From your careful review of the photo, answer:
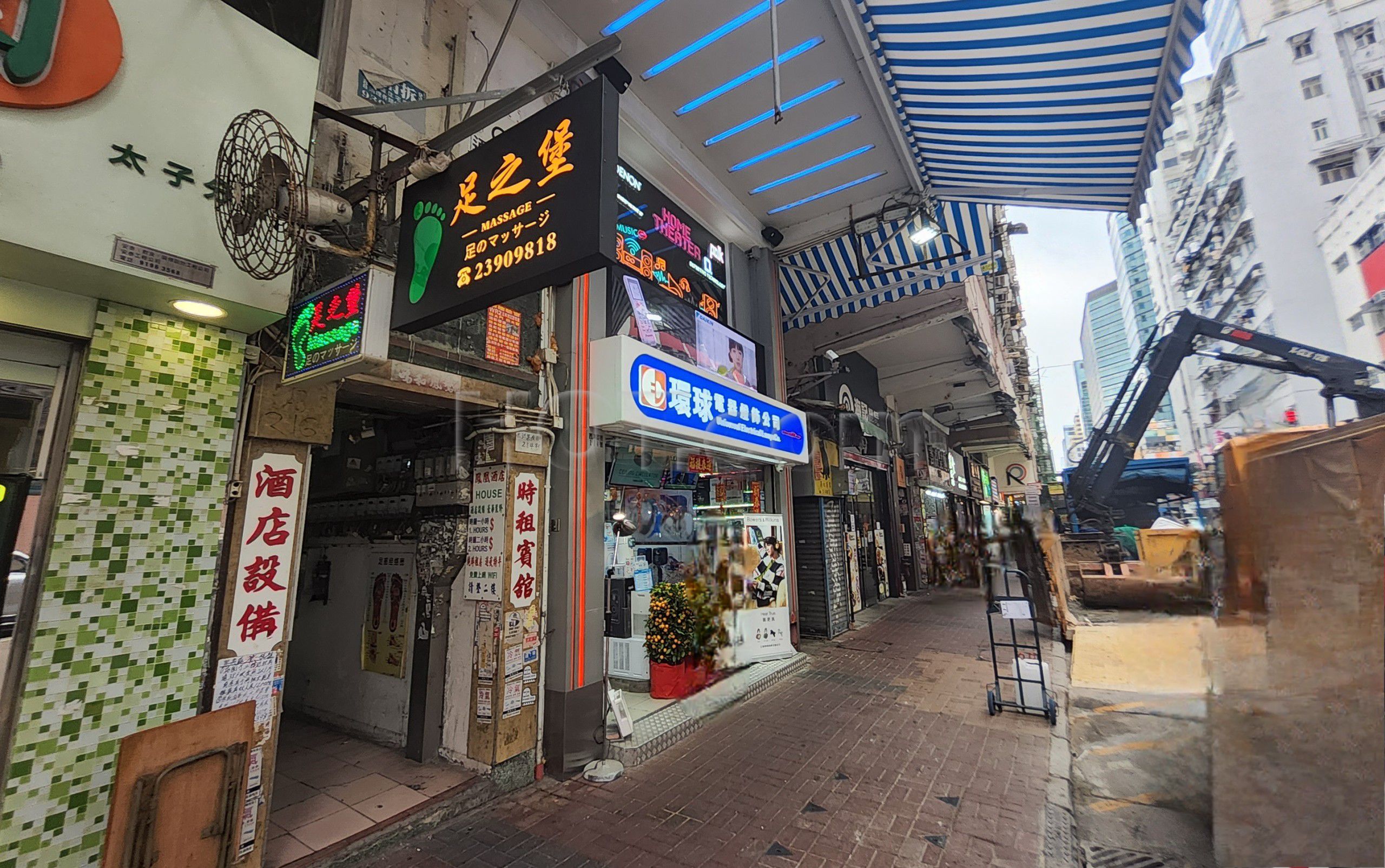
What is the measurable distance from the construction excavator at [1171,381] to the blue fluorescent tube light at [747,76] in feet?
28.9

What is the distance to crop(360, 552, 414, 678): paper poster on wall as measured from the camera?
17.7 feet

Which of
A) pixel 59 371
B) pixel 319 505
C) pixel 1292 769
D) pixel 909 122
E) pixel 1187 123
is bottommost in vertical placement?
pixel 1292 769

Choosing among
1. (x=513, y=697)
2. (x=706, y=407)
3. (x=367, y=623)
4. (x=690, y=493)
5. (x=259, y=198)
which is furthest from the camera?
(x=690, y=493)

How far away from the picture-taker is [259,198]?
3061mm

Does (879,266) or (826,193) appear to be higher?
(826,193)

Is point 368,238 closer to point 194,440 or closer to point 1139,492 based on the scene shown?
point 194,440

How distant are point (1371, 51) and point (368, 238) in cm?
4417

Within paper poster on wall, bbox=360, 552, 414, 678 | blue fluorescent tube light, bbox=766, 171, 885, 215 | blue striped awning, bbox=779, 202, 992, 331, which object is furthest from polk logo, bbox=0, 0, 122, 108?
blue fluorescent tube light, bbox=766, 171, 885, 215

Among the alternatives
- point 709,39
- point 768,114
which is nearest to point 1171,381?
point 768,114

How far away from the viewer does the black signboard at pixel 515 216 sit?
2.63 meters

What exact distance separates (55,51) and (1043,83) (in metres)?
7.48

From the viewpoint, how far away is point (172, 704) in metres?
2.98

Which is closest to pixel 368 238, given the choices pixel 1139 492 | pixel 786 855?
pixel 786 855

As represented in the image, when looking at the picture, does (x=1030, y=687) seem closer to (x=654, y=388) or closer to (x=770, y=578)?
(x=770, y=578)
